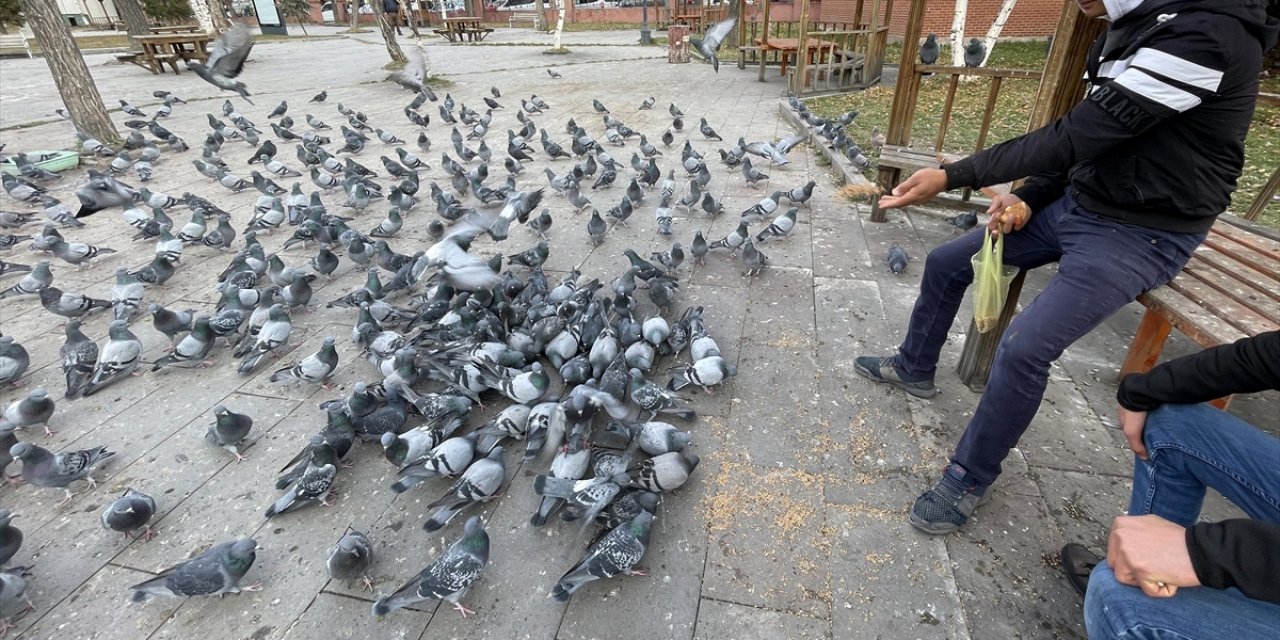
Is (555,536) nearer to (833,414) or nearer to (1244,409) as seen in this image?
(833,414)

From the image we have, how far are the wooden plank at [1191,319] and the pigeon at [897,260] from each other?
1946mm

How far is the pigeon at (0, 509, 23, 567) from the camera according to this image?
2369 millimetres

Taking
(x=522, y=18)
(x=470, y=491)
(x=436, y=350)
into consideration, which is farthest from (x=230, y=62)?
(x=522, y=18)

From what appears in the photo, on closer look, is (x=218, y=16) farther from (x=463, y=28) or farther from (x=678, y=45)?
(x=678, y=45)

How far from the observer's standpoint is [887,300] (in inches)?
164

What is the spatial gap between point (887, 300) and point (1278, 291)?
1948 millimetres

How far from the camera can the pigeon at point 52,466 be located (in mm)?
2754

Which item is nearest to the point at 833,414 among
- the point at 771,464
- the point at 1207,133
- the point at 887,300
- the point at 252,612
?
the point at 771,464

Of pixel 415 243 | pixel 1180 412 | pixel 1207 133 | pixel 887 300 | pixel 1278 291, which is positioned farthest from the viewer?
pixel 415 243

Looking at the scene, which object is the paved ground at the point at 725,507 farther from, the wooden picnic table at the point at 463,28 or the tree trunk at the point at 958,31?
the wooden picnic table at the point at 463,28

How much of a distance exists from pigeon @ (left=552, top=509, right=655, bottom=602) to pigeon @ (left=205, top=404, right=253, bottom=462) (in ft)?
6.58

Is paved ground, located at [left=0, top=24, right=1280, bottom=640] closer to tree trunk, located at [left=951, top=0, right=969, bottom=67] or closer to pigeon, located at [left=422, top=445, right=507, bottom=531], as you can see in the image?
pigeon, located at [left=422, top=445, right=507, bottom=531]

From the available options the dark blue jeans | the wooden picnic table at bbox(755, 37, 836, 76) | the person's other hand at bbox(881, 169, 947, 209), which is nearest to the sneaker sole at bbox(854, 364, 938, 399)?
the dark blue jeans

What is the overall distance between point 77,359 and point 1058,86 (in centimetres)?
597
